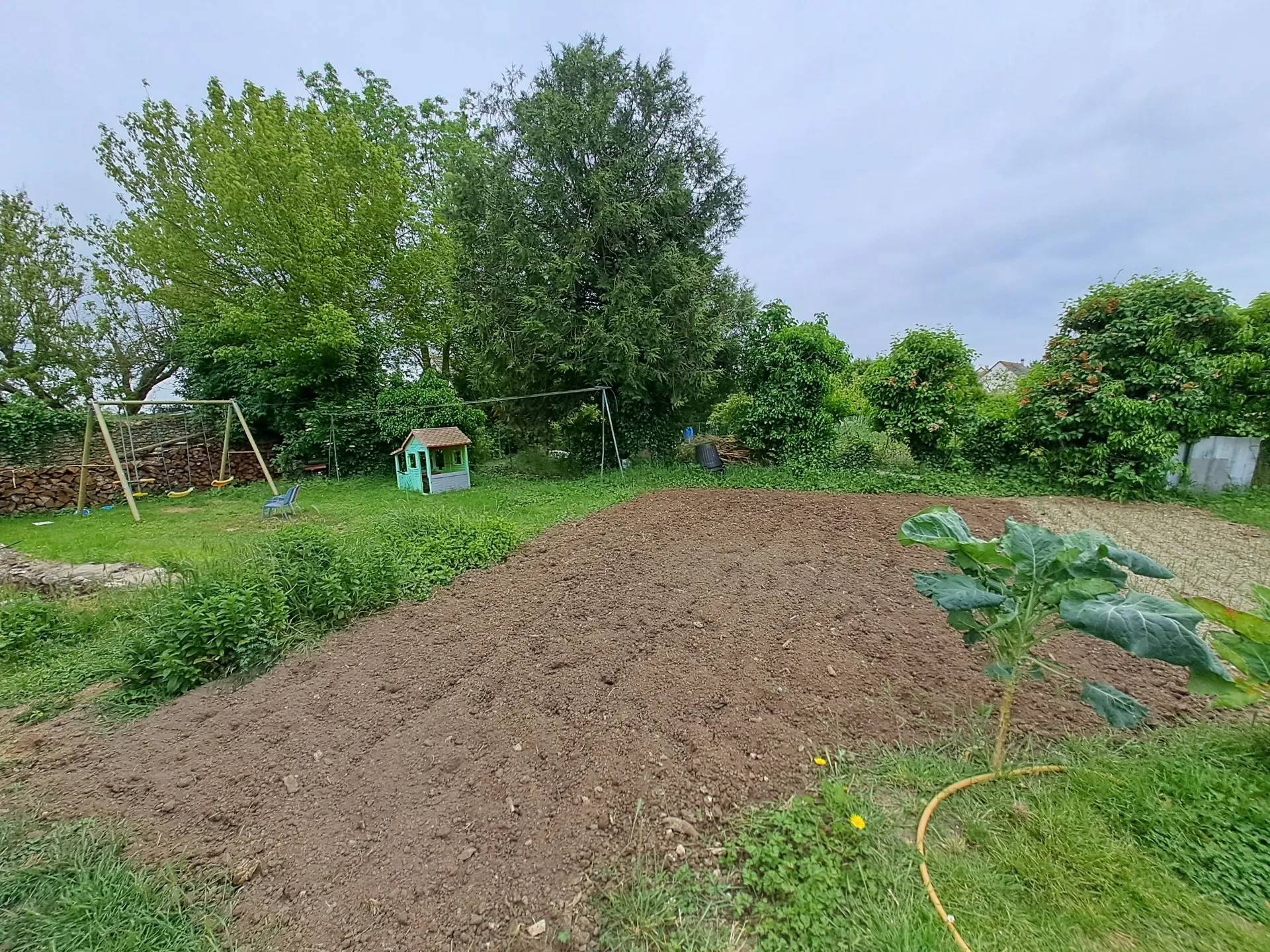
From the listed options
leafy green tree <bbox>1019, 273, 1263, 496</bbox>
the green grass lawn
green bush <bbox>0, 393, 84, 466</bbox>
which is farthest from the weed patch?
green bush <bbox>0, 393, 84, 466</bbox>

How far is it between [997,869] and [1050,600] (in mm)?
851

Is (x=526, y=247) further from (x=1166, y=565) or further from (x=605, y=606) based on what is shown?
(x=1166, y=565)

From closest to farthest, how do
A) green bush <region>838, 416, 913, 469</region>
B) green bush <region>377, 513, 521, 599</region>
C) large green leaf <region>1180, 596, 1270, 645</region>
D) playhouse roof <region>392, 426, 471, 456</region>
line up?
large green leaf <region>1180, 596, 1270, 645</region>, green bush <region>377, 513, 521, 599</region>, green bush <region>838, 416, 913, 469</region>, playhouse roof <region>392, 426, 471, 456</region>

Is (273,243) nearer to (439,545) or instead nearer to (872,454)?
(439,545)

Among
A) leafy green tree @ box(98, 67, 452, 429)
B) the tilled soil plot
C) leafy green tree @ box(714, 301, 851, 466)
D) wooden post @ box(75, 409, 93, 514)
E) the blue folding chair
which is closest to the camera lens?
the tilled soil plot

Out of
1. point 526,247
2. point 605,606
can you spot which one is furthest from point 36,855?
point 526,247

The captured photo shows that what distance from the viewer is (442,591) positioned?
3760mm

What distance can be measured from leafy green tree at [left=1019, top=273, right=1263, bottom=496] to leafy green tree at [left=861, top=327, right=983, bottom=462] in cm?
111

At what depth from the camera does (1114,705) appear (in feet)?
5.02

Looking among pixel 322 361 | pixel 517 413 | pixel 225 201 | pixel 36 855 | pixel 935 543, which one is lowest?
pixel 36 855

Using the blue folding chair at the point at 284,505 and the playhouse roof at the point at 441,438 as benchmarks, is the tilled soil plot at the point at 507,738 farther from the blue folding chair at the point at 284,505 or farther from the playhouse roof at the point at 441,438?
the playhouse roof at the point at 441,438

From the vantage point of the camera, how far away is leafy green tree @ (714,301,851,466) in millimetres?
8656

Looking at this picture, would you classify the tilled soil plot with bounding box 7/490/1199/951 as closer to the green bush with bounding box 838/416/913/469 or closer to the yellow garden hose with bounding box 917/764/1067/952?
the yellow garden hose with bounding box 917/764/1067/952

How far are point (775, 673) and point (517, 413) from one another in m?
8.85
